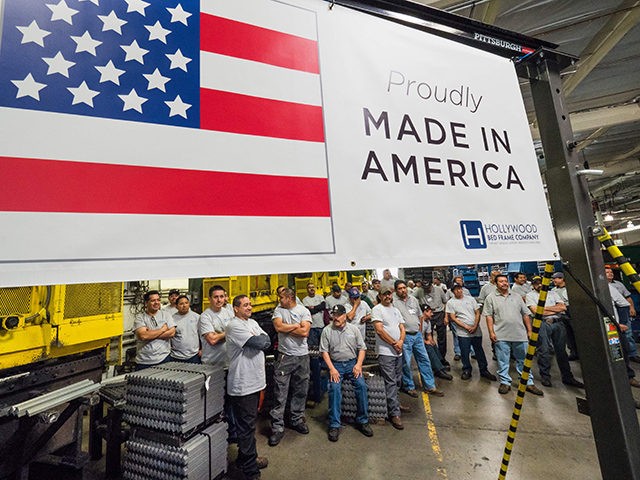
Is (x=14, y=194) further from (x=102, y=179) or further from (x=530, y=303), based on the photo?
(x=530, y=303)

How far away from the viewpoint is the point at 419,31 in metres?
1.36

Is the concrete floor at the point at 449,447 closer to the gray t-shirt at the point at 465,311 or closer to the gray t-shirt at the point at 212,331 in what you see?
the gray t-shirt at the point at 212,331

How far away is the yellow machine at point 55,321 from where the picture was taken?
102 inches

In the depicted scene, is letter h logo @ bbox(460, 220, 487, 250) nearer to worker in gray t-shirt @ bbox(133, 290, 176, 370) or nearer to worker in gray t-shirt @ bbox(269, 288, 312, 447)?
worker in gray t-shirt @ bbox(269, 288, 312, 447)

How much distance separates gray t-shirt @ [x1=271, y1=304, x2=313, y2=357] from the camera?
13.9ft

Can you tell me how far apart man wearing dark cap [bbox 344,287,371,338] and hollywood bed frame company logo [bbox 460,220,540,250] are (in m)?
4.70

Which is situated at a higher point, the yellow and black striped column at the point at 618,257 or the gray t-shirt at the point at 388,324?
the yellow and black striped column at the point at 618,257

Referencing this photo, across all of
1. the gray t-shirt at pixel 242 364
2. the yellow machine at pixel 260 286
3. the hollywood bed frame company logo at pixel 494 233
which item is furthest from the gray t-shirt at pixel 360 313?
the hollywood bed frame company logo at pixel 494 233

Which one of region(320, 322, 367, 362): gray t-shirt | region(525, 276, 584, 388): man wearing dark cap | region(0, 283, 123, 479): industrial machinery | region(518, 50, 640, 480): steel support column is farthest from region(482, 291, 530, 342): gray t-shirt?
region(0, 283, 123, 479): industrial machinery

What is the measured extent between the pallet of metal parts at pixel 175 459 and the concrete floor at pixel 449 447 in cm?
55

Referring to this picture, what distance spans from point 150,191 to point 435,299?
7.25 meters

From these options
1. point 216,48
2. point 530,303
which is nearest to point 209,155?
point 216,48

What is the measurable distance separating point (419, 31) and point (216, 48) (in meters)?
0.96

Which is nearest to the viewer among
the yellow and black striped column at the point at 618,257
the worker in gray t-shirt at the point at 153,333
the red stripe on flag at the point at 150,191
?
the red stripe on flag at the point at 150,191
